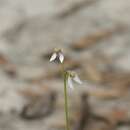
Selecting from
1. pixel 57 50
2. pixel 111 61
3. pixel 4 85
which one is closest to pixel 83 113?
pixel 4 85

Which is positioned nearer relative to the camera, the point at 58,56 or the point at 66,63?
the point at 58,56

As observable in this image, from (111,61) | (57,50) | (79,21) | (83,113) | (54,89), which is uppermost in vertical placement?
(79,21)

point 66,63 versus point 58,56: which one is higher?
point 66,63

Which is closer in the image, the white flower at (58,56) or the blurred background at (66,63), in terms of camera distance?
the white flower at (58,56)

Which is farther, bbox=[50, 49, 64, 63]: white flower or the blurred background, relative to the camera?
the blurred background

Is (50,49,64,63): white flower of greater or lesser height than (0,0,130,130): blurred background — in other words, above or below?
below

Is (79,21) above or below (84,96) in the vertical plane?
above

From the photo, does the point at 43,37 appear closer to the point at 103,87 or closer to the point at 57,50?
the point at 103,87

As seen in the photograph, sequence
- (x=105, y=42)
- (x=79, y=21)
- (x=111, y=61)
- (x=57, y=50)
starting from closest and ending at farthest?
(x=57, y=50), (x=111, y=61), (x=105, y=42), (x=79, y=21)
